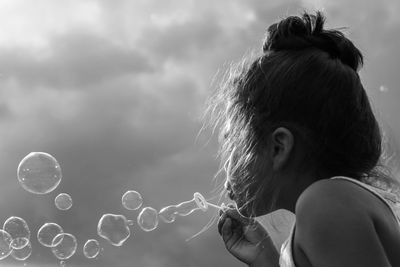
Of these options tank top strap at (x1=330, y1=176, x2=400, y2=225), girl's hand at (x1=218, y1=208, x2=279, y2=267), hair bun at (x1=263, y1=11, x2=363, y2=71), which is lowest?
girl's hand at (x1=218, y1=208, x2=279, y2=267)

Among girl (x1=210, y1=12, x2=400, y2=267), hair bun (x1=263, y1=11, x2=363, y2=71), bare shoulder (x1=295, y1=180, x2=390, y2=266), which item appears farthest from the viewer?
hair bun (x1=263, y1=11, x2=363, y2=71)

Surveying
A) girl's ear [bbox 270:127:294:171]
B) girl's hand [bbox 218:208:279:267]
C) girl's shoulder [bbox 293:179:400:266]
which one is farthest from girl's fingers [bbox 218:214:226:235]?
girl's shoulder [bbox 293:179:400:266]

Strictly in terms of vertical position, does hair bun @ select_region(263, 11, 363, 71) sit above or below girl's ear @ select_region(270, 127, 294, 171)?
above

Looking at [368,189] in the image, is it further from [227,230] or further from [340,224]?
[227,230]

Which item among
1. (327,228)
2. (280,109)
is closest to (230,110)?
(280,109)

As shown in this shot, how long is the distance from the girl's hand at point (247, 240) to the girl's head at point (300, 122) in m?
0.62

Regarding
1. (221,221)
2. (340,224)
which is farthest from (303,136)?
(221,221)

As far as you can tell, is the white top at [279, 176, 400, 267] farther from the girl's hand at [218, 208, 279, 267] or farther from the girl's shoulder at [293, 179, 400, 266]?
the girl's hand at [218, 208, 279, 267]

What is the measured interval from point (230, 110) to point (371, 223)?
91 cm

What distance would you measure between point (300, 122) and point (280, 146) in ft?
0.40

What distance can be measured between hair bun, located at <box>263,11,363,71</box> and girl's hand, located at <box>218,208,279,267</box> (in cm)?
94

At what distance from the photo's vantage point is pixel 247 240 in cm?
318

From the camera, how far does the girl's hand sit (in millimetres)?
3092

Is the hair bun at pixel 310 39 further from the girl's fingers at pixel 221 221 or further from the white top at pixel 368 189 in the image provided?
the girl's fingers at pixel 221 221
